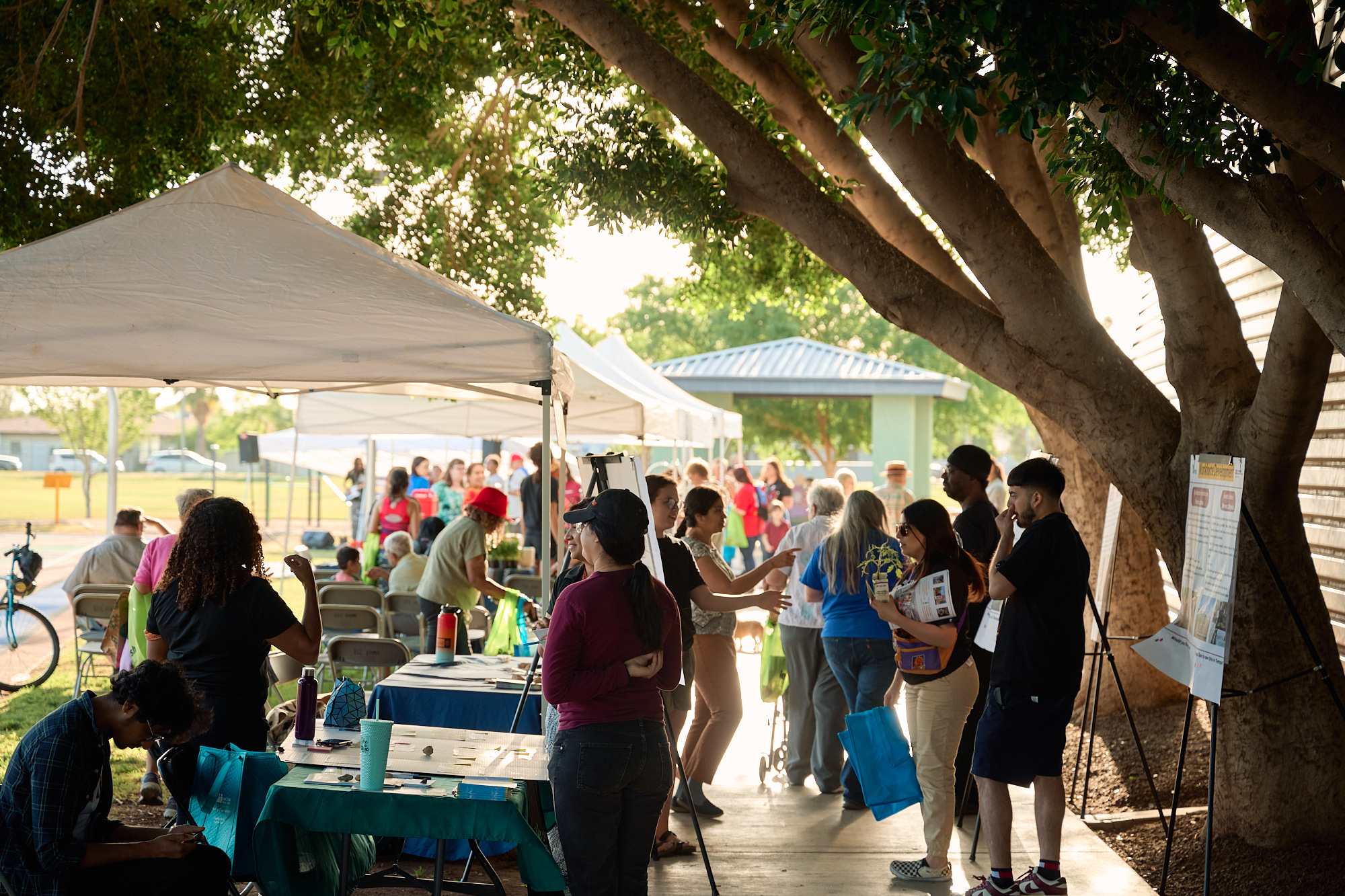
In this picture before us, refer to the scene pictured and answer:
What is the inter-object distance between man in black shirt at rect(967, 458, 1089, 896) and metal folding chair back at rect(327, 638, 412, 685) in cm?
337

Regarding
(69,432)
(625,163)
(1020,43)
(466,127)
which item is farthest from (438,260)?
(69,432)

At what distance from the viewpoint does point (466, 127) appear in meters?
12.2

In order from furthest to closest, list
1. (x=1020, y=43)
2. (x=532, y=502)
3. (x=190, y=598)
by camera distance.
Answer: (x=532, y=502), (x=190, y=598), (x=1020, y=43)

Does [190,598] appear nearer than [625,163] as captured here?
Yes

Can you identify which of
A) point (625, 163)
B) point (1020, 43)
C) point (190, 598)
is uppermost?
point (625, 163)

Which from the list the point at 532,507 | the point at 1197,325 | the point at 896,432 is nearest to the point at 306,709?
the point at 1197,325

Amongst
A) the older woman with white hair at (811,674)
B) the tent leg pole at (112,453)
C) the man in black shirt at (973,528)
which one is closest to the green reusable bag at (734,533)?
the tent leg pole at (112,453)

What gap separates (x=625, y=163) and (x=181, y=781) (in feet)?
15.0

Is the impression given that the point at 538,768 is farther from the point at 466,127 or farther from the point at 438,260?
the point at 466,127

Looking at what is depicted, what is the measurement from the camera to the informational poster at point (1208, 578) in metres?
4.47

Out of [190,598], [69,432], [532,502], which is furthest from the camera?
[69,432]

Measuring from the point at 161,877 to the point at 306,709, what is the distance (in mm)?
788

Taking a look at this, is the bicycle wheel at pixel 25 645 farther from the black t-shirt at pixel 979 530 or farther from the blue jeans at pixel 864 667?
the black t-shirt at pixel 979 530

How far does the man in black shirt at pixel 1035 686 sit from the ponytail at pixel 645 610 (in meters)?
1.64
